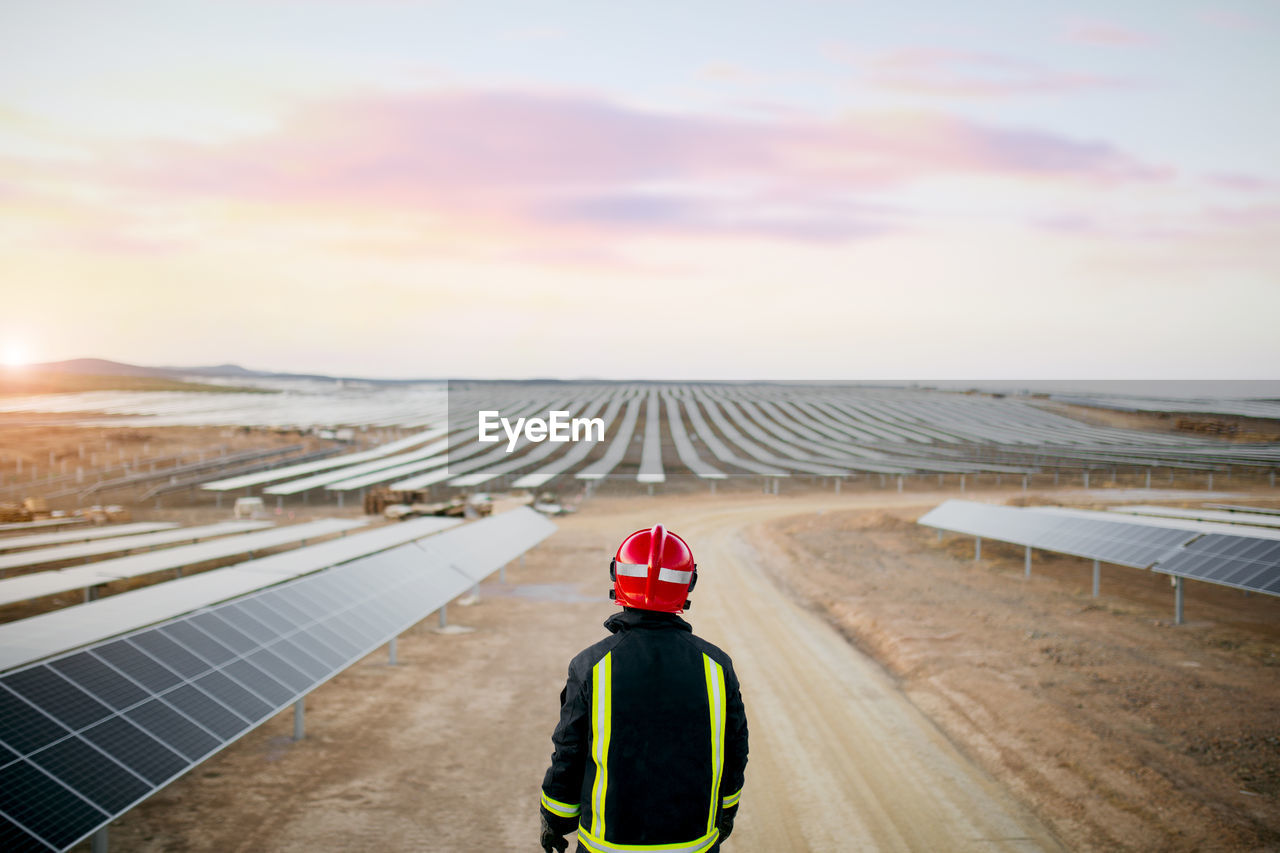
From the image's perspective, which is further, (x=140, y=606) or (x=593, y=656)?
(x=140, y=606)

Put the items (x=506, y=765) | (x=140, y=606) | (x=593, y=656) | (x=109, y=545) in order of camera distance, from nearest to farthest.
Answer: (x=593, y=656), (x=506, y=765), (x=140, y=606), (x=109, y=545)

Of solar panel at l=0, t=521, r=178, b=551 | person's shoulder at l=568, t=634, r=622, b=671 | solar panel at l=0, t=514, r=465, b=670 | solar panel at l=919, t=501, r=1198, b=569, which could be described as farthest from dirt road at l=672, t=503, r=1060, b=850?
solar panel at l=0, t=521, r=178, b=551

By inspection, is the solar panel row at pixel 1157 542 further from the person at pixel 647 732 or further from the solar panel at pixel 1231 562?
the person at pixel 647 732

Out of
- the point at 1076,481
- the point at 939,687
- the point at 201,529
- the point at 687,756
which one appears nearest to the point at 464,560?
the point at 939,687

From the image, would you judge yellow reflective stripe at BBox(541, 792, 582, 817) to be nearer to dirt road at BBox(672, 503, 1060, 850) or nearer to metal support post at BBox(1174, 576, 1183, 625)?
dirt road at BBox(672, 503, 1060, 850)

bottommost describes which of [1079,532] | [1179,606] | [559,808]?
[1179,606]

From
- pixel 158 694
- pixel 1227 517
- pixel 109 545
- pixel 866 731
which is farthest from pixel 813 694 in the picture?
pixel 109 545

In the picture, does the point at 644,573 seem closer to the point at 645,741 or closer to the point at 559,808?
the point at 645,741

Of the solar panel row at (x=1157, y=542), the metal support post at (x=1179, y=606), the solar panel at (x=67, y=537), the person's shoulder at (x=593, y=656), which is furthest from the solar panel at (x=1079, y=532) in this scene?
the solar panel at (x=67, y=537)
